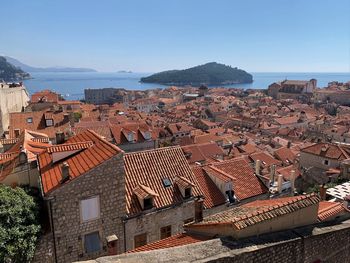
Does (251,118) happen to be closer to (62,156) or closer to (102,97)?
(62,156)

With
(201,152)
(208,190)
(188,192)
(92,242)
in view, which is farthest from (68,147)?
(201,152)

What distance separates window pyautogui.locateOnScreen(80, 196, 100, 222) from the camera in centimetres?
1097

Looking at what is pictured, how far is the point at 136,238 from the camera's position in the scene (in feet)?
41.1

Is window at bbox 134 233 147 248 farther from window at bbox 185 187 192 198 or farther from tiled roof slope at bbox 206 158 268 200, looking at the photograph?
tiled roof slope at bbox 206 158 268 200

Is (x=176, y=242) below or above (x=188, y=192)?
above

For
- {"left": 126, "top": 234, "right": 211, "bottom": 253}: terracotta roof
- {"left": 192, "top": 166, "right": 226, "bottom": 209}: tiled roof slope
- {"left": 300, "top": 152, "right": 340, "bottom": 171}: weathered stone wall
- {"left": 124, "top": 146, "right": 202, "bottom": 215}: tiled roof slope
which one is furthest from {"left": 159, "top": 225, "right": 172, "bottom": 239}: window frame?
{"left": 300, "top": 152, "right": 340, "bottom": 171}: weathered stone wall

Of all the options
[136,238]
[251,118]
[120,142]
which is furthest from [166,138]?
[136,238]

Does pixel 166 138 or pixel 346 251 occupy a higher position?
pixel 346 251

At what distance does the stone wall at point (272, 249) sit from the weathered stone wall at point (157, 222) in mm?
5757

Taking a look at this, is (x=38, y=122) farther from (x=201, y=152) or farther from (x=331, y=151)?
(x=331, y=151)

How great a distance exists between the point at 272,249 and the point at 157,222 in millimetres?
6946

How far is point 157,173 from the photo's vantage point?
48.3 ft

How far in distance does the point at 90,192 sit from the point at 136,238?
3032mm

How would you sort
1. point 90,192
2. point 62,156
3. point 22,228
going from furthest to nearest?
point 62,156
point 90,192
point 22,228
